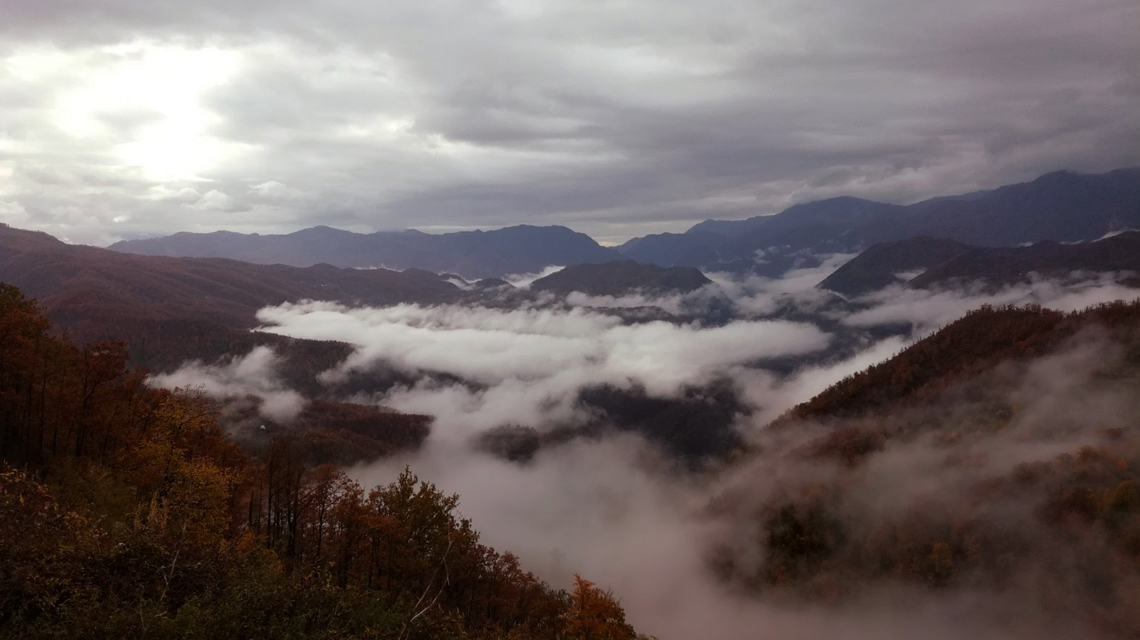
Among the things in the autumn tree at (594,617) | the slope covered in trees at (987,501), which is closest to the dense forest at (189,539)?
the autumn tree at (594,617)

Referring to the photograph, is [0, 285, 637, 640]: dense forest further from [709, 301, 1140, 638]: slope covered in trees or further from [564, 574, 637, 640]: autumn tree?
[709, 301, 1140, 638]: slope covered in trees

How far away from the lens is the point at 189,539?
966 inches

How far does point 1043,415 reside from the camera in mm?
160875

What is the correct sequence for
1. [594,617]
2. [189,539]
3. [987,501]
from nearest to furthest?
1. [189,539]
2. [594,617]
3. [987,501]

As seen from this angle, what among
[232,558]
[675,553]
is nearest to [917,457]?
[675,553]

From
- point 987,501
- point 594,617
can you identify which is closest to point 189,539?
point 594,617

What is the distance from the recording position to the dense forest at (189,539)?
16297 millimetres

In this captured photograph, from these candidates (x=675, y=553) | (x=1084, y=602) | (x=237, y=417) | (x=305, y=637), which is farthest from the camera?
(x=237, y=417)

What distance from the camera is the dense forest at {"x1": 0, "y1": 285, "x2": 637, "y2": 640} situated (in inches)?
642

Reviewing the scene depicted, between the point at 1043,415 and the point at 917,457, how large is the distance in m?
36.5

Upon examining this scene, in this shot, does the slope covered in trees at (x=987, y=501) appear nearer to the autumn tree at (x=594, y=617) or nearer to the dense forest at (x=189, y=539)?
the dense forest at (x=189, y=539)

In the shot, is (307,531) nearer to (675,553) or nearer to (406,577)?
(406,577)

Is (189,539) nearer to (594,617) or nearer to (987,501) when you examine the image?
(594,617)

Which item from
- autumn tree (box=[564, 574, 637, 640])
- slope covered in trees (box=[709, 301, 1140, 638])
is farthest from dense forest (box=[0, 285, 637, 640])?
slope covered in trees (box=[709, 301, 1140, 638])
